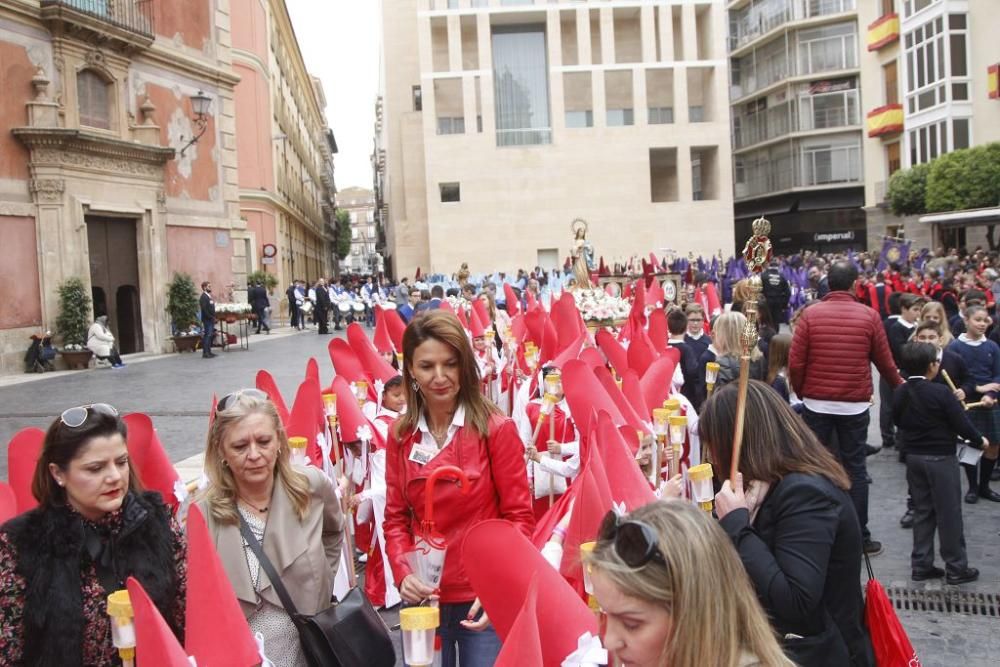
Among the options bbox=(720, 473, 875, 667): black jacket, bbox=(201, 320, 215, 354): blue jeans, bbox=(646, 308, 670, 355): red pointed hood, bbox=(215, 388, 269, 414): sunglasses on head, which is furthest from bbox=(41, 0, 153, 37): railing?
bbox=(720, 473, 875, 667): black jacket

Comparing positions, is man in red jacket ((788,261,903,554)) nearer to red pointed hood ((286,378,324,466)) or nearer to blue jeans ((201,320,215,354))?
red pointed hood ((286,378,324,466))

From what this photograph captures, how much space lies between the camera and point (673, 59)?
159ft

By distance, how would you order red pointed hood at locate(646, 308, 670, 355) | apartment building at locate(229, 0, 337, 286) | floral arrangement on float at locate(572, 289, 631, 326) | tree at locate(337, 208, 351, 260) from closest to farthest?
red pointed hood at locate(646, 308, 670, 355)
floral arrangement on float at locate(572, 289, 631, 326)
apartment building at locate(229, 0, 337, 286)
tree at locate(337, 208, 351, 260)

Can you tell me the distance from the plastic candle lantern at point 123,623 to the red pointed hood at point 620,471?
1.53 meters

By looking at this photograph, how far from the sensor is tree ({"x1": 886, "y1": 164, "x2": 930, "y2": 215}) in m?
39.0

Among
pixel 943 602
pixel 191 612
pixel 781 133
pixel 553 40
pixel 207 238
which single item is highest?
pixel 553 40

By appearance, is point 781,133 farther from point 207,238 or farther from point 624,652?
point 624,652

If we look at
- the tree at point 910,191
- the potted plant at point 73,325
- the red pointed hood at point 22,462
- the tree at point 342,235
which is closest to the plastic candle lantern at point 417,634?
the red pointed hood at point 22,462

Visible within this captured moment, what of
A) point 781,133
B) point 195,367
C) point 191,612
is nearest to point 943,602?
point 191,612

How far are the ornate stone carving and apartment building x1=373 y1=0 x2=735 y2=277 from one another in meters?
27.5

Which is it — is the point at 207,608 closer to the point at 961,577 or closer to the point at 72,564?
the point at 72,564

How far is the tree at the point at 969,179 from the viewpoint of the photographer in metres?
34.4

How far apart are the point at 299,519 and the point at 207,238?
23.1m

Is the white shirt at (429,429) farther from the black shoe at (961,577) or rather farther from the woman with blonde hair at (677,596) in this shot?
the black shoe at (961,577)
